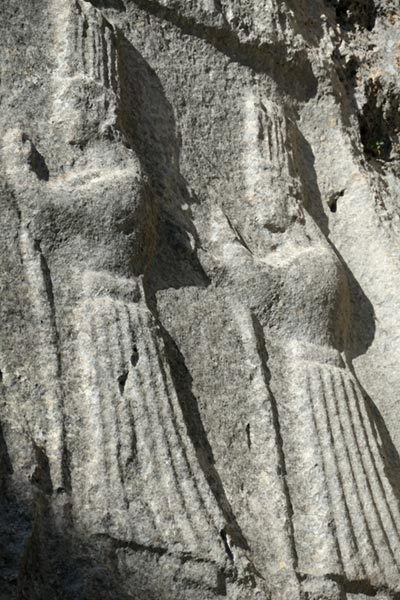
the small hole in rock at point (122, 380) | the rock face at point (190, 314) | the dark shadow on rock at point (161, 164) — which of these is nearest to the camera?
the rock face at point (190, 314)

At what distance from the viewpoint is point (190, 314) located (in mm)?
3523

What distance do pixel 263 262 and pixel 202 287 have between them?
241 millimetres

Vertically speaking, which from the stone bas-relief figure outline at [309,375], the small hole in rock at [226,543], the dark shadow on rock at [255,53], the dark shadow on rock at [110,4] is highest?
the dark shadow on rock at [110,4]

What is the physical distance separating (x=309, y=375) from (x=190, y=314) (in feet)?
1.37

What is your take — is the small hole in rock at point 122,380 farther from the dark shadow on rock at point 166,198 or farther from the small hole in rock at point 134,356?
the dark shadow on rock at point 166,198

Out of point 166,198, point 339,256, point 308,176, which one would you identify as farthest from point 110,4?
point 339,256

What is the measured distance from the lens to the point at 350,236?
4.27 meters

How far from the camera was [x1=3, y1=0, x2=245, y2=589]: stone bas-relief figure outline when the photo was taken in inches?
114

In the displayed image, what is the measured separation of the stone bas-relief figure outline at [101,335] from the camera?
2900mm

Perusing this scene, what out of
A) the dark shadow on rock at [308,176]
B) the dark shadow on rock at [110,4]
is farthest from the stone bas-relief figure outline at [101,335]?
the dark shadow on rock at [308,176]

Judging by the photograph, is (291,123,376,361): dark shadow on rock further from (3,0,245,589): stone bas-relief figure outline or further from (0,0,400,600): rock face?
(3,0,245,589): stone bas-relief figure outline

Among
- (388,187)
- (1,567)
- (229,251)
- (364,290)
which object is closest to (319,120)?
(388,187)

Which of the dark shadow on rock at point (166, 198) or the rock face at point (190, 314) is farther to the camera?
the dark shadow on rock at point (166, 198)

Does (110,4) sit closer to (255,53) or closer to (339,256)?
(255,53)
